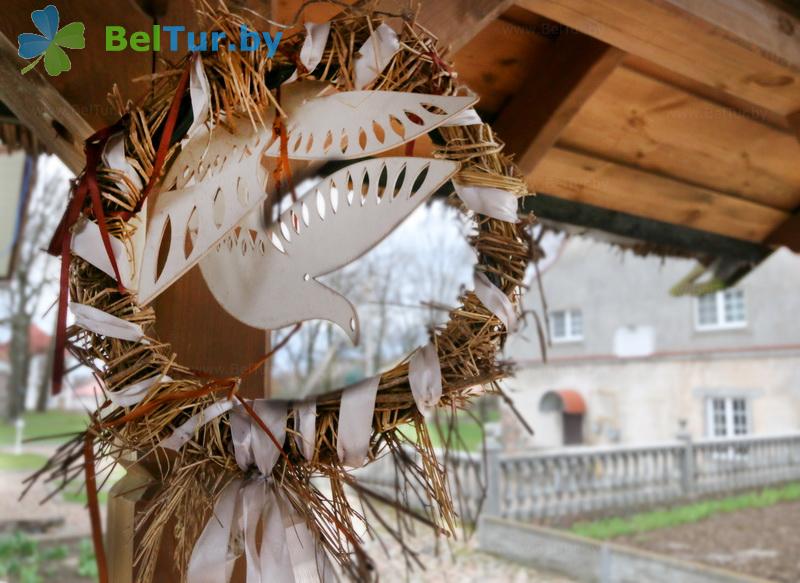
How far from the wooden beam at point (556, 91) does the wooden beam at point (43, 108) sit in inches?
35.3

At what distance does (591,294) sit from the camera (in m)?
10.6

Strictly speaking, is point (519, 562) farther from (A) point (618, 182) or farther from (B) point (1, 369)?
(B) point (1, 369)

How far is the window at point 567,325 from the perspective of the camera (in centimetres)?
1070

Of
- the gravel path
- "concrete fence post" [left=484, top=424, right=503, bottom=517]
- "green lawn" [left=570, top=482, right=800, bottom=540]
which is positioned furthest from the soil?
the gravel path

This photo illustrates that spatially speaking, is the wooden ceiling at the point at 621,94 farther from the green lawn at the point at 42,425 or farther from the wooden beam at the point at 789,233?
the green lawn at the point at 42,425

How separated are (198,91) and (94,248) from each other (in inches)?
6.2

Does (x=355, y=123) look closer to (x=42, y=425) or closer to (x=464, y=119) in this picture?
(x=464, y=119)

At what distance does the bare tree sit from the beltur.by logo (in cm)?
668

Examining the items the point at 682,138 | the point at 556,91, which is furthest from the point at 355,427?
the point at 682,138

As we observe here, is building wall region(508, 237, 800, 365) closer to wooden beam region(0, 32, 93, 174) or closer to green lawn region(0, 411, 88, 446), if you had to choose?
green lawn region(0, 411, 88, 446)

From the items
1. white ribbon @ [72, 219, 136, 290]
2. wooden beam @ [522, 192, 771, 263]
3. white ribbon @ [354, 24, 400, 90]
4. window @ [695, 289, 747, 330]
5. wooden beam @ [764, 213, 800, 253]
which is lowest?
white ribbon @ [72, 219, 136, 290]

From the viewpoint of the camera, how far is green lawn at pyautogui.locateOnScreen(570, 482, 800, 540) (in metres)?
5.67

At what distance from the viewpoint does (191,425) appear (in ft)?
1.84

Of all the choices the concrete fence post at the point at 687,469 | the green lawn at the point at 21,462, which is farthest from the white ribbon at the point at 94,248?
the green lawn at the point at 21,462
